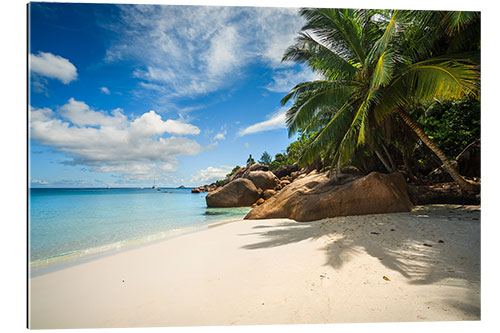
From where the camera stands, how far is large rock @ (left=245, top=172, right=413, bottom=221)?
4.76m

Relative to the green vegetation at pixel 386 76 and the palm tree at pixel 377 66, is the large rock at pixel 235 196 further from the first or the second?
the palm tree at pixel 377 66

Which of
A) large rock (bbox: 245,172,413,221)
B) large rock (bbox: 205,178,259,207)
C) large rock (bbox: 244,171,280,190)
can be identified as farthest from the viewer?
large rock (bbox: 244,171,280,190)

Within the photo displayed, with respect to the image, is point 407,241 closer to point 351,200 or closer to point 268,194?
point 351,200

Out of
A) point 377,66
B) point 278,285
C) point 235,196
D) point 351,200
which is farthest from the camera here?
point 235,196

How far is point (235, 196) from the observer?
1264cm

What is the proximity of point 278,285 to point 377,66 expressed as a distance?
3.57 m

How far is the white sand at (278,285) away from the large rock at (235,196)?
9547 mm

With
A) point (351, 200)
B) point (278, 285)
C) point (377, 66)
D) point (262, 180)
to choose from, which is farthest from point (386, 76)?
point (262, 180)

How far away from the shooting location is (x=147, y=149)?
4.22 meters

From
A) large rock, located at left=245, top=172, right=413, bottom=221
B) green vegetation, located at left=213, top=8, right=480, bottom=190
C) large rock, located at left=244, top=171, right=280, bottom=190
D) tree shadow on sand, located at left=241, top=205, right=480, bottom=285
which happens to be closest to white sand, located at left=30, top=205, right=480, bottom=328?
tree shadow on sand, located at left=241, top=205, right=480, bottom=285

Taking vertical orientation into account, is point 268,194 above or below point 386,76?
below

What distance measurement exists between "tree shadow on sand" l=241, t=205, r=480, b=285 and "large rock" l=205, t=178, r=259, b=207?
8.54 metres

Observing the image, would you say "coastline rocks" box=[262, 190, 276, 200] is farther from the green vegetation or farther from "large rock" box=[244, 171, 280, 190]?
the green vegetation

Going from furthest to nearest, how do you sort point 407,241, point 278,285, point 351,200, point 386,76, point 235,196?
point 235,196, point 351,200, point 386,76, point 407,241, point 278,285
